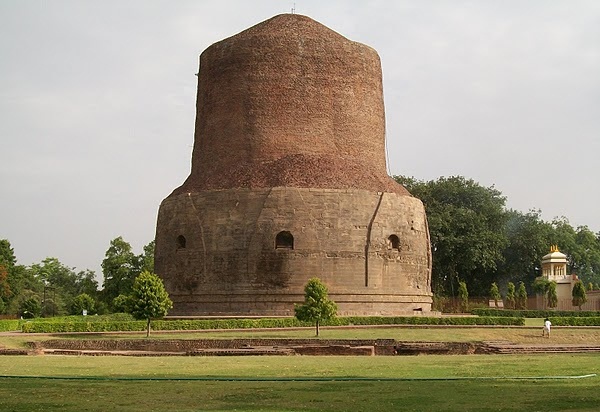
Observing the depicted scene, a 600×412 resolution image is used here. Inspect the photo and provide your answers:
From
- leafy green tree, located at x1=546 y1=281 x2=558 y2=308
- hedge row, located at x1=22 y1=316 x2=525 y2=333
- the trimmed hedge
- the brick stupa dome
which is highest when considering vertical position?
the brick stupa dome

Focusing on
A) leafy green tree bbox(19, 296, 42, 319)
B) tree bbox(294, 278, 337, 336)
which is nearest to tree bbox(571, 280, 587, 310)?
tree bbox(294, 278, 337, 336)

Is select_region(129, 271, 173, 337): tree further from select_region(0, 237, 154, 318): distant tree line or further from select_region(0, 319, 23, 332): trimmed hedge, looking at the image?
select_region(0, 237, 154, 318): distant tree line

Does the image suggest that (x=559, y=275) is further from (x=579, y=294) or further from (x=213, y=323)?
(x=213, y=323)

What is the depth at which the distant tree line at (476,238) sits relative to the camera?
50312 millimetres

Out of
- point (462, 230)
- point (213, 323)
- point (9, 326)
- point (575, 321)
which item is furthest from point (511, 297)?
point (9, 326)

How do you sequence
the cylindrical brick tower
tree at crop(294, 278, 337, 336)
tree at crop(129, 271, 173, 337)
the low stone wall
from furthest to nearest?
1. the cylindrical brick tower
2. tree at crop(129, 271, 173, 337)
3. tree at crop(294, 278, 337, 336)
4. the low stone wall

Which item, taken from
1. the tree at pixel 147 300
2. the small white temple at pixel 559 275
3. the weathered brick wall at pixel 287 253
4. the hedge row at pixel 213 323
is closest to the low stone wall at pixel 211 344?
the tree at pixel 147 300

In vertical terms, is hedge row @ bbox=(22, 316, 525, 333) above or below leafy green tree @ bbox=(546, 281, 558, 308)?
below

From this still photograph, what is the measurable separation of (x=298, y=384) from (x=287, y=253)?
20.6 metres

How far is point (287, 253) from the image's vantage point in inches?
1257

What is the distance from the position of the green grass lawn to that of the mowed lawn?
1 cm

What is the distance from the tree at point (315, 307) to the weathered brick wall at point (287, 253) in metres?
5.43

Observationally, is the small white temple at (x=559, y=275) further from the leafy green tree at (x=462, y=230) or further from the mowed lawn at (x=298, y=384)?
the mowed lawn at (x=298, y=384)

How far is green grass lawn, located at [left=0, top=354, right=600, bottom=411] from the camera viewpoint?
905cm
